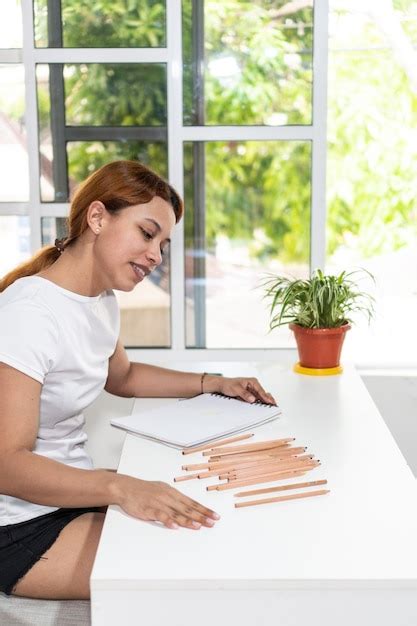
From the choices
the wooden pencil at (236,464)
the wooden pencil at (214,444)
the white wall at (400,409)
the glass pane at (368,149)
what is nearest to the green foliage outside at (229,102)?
the white wall at (400,409)

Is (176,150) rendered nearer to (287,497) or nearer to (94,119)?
(94,119)

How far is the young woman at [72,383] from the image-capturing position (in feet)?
4.56

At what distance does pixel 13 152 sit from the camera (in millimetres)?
2635

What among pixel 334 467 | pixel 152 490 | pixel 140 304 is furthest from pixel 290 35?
pixel 152 490

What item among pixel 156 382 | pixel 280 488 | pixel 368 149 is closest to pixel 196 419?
pixel 156 382

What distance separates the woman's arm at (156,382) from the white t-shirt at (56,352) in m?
0.13

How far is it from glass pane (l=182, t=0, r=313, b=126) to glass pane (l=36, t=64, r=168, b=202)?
11 cm

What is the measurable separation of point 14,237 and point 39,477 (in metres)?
1.40

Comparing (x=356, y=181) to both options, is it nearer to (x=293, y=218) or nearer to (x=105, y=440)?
(x=293, y=218)

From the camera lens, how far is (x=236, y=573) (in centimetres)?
113

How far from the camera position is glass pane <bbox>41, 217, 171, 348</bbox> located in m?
2.67

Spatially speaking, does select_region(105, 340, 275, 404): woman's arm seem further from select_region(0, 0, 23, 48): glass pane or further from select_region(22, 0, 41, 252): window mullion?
select_region(0, 0, 23, 48): glass pane

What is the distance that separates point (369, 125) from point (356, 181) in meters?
0.35

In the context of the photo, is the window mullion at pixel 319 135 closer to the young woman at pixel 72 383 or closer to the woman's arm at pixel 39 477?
the young woman at pixel 72 383
